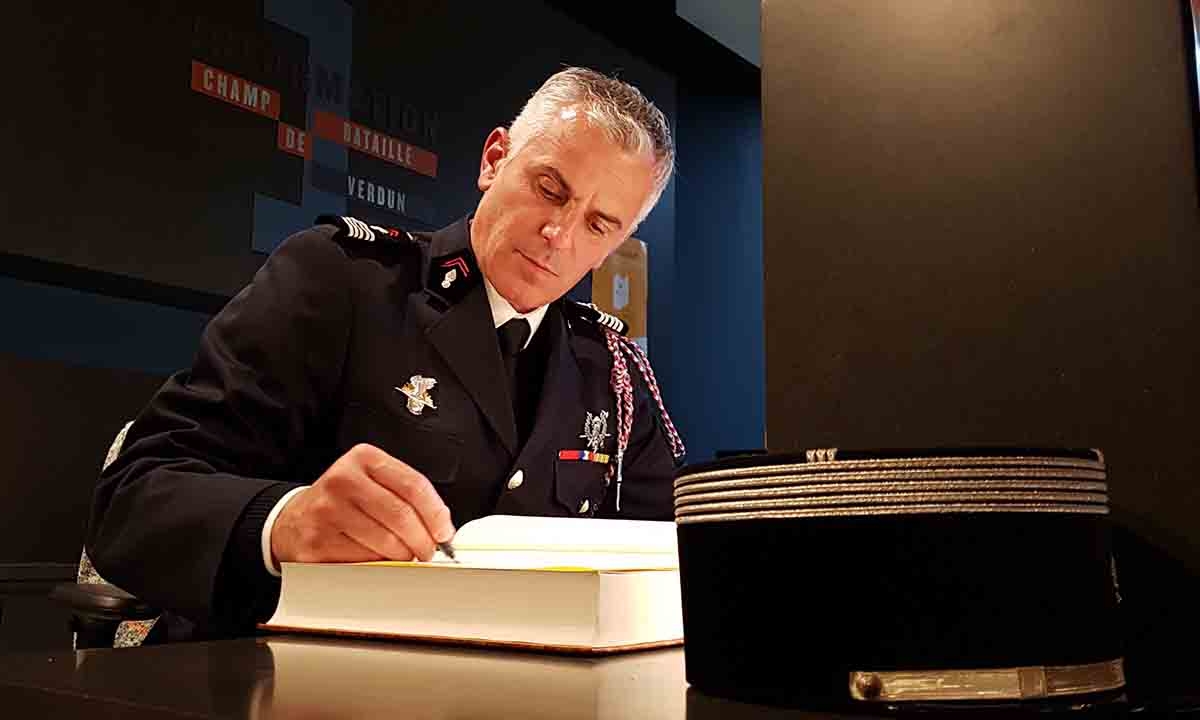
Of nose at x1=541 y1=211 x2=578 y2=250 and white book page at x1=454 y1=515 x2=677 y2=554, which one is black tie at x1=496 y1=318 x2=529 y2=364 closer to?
nose at x1=541 y1=211 x2=578 y2=250

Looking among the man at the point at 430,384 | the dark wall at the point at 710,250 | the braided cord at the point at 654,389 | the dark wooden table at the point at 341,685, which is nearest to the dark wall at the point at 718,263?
the dark wall at the point at 710,250

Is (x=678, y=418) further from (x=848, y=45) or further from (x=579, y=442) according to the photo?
(x=848, y=45)

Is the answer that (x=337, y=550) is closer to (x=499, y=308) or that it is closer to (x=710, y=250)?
(x=499, y=308)

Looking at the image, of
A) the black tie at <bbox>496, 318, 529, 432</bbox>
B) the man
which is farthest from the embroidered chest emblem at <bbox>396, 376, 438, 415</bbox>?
the black tie at <bbox>496, 318, 529, 432</bbox>

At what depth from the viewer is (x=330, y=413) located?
139 cm

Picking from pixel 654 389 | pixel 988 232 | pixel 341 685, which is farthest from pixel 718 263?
pixel 341 685

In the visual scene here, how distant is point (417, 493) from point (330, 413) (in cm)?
68

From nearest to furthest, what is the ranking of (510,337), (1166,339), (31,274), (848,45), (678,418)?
(1166,339)
(848,45)
(510,337)
(31,274)
(678,418)

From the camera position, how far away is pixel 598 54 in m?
3.48

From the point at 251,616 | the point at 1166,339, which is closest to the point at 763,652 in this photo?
the point at 1166,339

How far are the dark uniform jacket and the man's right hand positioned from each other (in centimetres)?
15

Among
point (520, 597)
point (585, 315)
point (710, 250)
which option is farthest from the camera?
point (710, 250)

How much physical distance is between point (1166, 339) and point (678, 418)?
329 centimetres

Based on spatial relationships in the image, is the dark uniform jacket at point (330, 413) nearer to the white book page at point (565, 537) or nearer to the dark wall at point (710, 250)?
the white book page at point (565, 537)
